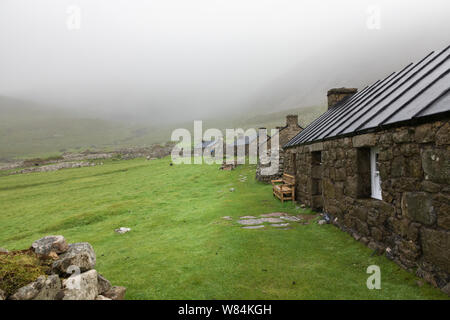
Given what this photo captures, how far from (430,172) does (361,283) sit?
289 cm

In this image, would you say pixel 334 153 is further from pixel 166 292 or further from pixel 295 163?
pixel 166 292

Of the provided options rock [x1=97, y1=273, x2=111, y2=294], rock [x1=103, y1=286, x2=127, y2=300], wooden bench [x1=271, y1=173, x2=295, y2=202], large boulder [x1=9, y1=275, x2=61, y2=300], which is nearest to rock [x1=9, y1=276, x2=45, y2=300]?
large boulder [x1=9, y1=275, x2=61, y2=300]

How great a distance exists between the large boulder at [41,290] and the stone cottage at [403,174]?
734cm

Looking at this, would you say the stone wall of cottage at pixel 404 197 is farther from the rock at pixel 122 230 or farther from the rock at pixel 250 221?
the rock at pixel 122 230

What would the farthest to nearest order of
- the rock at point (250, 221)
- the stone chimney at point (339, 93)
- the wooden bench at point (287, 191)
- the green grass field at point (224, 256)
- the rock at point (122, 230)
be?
the stone chimney at point (339, 93), the wooden bench at point (287, 191), the rock at point (122, 230), the rock at point (250, 221), the green grass field at point (224, 256)

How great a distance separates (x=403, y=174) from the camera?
219 inches

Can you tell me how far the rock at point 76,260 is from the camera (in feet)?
15.2

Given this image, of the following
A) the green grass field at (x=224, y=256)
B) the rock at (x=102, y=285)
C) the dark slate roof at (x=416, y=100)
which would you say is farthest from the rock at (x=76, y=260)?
the dark slate roof at (x=416, y=100)

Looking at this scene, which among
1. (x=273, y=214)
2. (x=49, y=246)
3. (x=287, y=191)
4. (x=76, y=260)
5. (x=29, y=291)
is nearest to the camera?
(x=29, y=291)

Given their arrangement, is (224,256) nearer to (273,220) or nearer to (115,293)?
(115,293)

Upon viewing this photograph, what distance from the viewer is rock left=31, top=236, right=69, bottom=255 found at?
503cm

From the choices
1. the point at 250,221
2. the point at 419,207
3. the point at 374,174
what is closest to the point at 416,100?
the point at 374,174

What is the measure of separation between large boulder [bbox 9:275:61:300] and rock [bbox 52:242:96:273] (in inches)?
19.6

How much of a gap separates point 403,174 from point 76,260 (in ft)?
24.8
